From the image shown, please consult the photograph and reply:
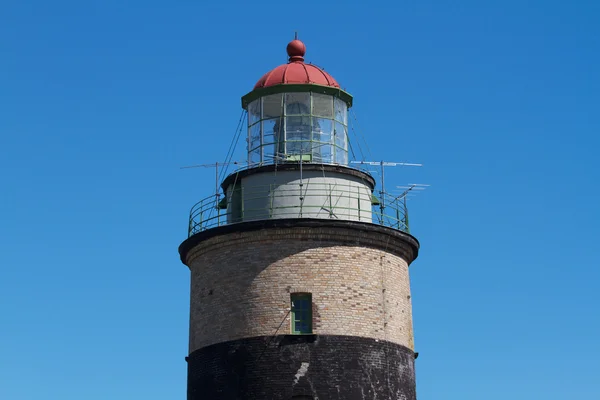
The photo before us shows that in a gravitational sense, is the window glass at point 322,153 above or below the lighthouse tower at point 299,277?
above

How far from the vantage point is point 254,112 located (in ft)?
102

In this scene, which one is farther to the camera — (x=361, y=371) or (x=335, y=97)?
(x=335, y=97)

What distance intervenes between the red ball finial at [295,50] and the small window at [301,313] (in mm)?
7606

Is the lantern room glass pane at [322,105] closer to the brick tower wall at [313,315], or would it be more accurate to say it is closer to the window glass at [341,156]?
the window glass at [341,156]

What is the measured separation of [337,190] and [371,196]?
1318mm

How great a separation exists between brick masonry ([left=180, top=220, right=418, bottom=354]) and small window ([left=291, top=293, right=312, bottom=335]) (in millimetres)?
177

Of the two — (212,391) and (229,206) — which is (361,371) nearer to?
(212,391)

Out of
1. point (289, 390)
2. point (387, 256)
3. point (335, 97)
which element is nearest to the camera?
point (289, 390)

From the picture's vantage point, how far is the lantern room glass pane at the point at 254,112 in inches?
1217

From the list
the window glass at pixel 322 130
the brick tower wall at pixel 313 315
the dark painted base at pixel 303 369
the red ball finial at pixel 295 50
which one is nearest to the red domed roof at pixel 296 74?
the red ball finial at pixel 295 50

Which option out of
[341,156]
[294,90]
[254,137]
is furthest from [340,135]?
[254,137]

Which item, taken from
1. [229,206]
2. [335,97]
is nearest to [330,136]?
[335,97]

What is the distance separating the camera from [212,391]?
27.8 m

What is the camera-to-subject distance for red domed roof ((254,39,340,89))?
30484mm
